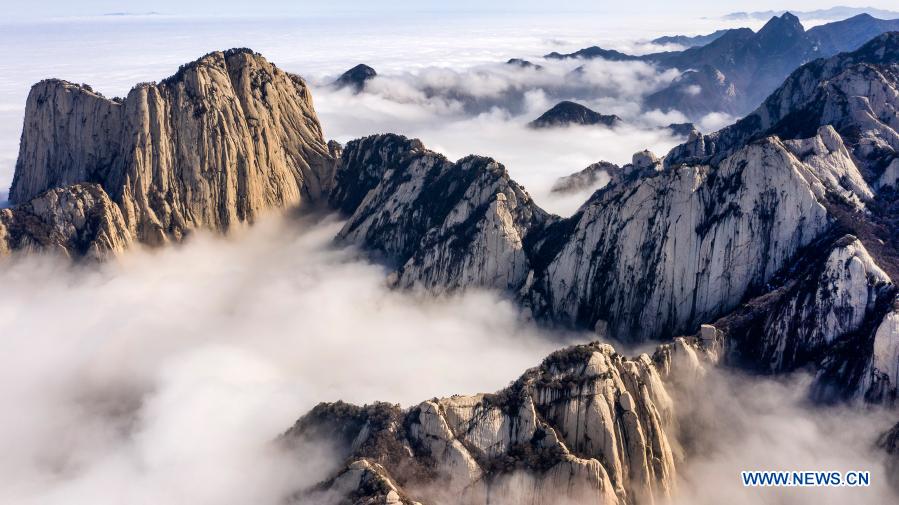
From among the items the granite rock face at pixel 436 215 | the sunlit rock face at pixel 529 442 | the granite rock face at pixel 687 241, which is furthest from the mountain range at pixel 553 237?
the granite rock face at pixel 436 215

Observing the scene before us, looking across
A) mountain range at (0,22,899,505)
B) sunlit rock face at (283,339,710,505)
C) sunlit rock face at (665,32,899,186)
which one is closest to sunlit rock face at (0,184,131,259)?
mountain range at (0,22,899,505)

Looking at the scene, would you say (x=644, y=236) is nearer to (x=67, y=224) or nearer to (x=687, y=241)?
(x=687, y=241)

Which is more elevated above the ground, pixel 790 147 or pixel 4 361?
pixel 790 147

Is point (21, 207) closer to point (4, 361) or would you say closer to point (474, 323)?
point (4, 361)

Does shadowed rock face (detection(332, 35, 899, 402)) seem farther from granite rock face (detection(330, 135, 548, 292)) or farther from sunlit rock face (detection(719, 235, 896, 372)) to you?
granite rock face (detection(330, 135, 548, 292))

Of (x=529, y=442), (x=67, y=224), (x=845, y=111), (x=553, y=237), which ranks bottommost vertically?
(x=67, y=224)

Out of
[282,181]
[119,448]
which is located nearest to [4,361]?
[119,448]

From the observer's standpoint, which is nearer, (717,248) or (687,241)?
(717,248)

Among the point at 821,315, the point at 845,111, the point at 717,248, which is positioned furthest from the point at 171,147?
the point at 845,111
